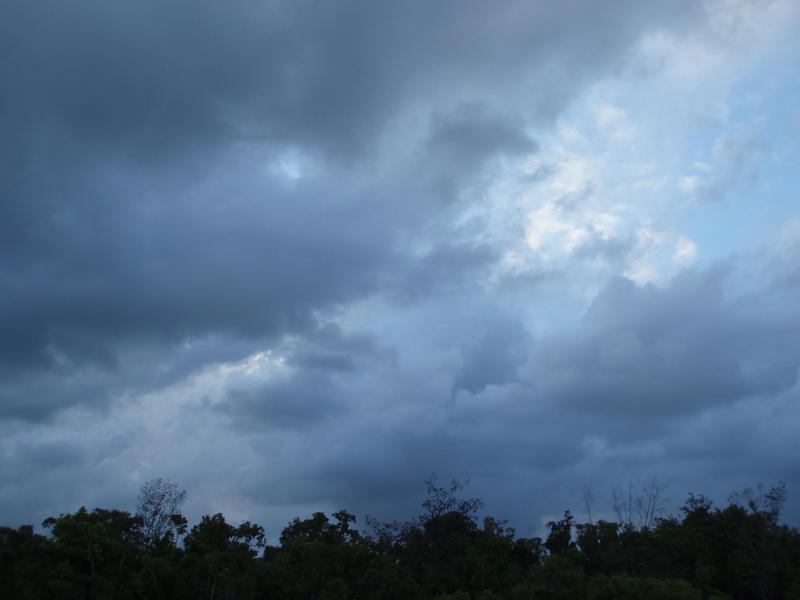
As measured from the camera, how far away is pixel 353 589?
4556cm

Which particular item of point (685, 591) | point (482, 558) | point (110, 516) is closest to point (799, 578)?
point (685, 591)

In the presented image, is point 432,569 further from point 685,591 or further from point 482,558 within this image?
point 685,591

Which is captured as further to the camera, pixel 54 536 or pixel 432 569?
pixel 432 569

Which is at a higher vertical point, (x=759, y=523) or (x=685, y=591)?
(x=759, y=523)

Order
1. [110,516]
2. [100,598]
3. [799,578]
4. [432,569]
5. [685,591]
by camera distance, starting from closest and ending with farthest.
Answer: [685,591], [100,598], [799,578], [110,516], [432,569]

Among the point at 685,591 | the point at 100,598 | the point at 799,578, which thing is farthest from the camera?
the point at 799,578

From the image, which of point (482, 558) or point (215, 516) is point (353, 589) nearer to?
point (482, 558)

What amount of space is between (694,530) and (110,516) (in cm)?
4644

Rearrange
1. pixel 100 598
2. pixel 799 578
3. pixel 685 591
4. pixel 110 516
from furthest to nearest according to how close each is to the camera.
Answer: pixel 110 516, pixel 799 578, pixel 100 598, pixel 685 591

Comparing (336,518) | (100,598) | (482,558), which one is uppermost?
(336,518)

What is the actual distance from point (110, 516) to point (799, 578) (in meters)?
49.9

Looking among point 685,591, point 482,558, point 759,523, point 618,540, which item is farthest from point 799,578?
point 482,558

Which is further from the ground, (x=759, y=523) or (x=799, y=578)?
(x=759, y=523)

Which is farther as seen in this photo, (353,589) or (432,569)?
(432,569)
